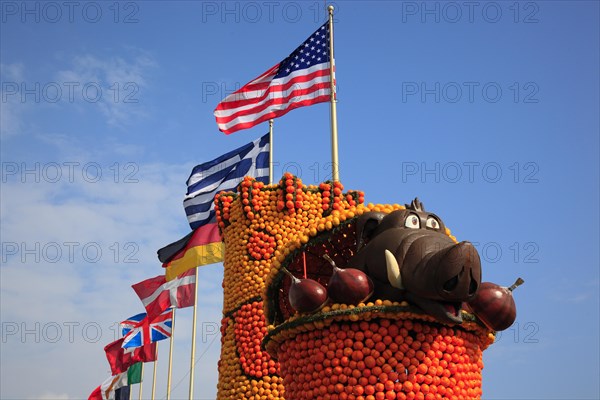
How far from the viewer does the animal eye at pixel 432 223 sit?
10578mm

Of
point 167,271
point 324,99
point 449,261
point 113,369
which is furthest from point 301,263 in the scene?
point 113,369

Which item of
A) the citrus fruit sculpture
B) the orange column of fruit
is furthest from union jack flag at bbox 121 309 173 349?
the citrus fruit sculpture

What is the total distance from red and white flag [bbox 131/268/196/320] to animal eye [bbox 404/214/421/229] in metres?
18.5

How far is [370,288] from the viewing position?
973 cm

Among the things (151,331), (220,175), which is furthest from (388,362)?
(151,331)

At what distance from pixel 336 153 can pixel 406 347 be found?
7711 mm

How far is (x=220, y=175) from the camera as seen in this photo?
77.5ft

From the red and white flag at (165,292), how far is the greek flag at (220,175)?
4.91 metres

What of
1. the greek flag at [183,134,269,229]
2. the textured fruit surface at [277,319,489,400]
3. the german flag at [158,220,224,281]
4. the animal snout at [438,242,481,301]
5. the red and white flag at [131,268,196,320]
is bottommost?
the textured fruit surface at [277,319,489,400]

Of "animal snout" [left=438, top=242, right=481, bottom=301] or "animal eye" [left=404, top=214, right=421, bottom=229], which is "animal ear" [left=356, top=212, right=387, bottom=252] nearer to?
"animal eye" [left=404, top=214, right=421, bottom=229]

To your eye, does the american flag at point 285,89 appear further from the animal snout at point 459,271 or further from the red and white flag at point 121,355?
the red and white flag at point 121,355

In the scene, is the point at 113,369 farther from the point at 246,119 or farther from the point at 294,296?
the point at 294,296

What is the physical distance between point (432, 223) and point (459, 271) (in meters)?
1.73

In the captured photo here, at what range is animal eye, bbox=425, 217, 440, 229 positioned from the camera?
10.6 m
